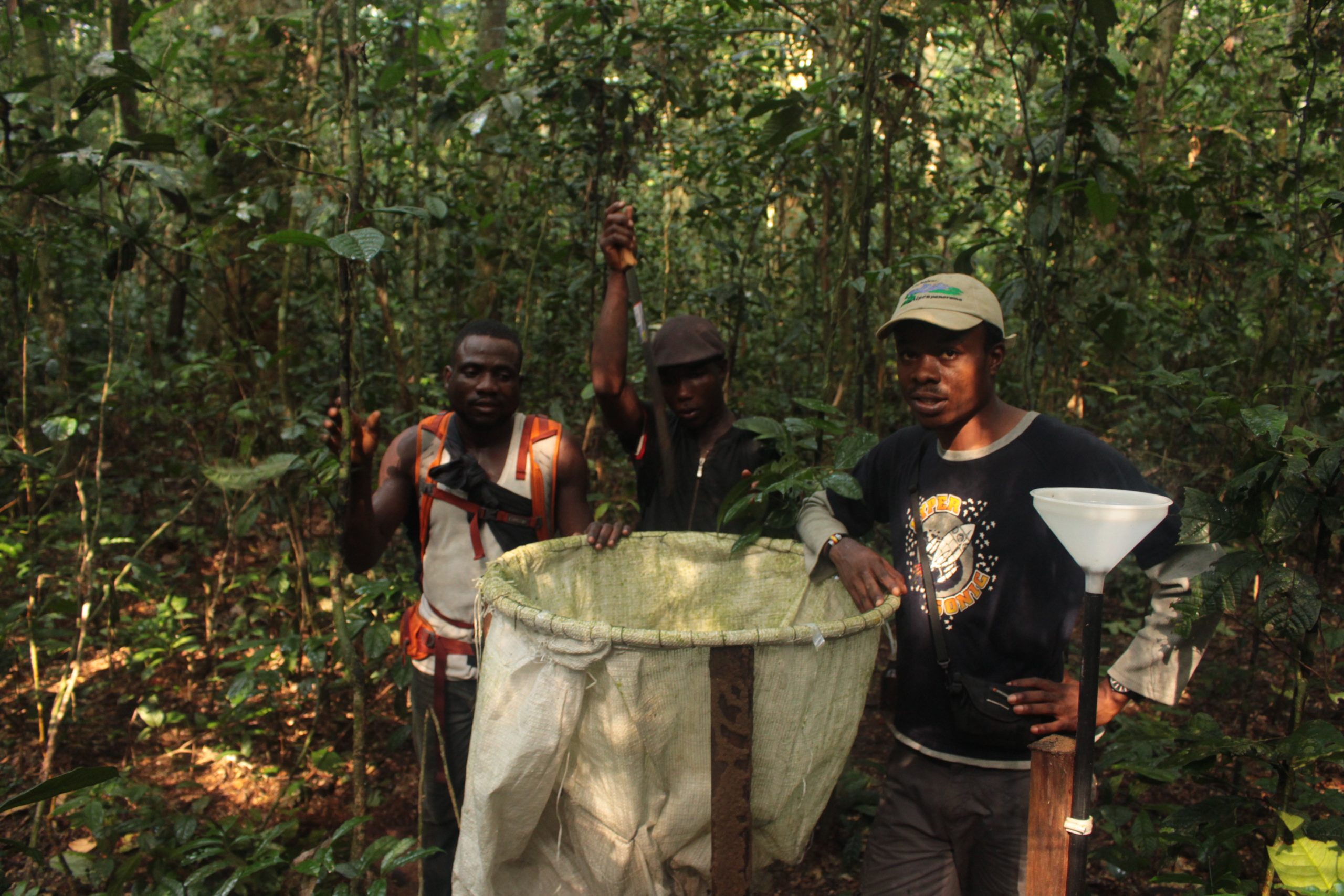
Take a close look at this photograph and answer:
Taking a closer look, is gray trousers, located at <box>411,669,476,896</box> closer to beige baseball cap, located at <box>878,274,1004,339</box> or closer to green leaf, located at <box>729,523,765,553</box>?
green leaf, located at <box>729,523,765,553</box>

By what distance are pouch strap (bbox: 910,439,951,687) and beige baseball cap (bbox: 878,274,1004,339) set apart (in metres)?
0.36

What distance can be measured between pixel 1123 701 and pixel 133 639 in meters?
3.82

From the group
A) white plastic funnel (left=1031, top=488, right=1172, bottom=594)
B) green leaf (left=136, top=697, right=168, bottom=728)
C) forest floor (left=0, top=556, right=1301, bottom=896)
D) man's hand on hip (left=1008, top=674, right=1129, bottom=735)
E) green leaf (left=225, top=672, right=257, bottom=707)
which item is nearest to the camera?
white plastic funnel (left=1031, top=488, right=1172, bottom=594)

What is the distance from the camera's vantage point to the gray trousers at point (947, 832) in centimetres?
178

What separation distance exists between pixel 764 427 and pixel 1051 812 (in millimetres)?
1087

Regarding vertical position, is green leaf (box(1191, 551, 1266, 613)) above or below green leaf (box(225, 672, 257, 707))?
above

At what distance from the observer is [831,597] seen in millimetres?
1956

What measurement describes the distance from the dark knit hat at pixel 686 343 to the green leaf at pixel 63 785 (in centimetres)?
146

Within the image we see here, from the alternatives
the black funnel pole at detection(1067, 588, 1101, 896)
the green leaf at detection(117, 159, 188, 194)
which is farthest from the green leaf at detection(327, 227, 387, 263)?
the black funnel pole at detection(1067, 588, 1101, 896)

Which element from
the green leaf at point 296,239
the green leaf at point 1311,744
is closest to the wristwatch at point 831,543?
the green leaf at point 1311,744

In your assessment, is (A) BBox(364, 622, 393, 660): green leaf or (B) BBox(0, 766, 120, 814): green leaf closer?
(B) BBox(0, 766, 120, 814): green leaf

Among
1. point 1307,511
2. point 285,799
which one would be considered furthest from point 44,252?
point 1307,511

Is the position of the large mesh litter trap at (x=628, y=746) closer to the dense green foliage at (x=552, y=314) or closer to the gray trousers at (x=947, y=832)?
the gray trousers at (x=947, y=832)

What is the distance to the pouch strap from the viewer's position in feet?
5.78
